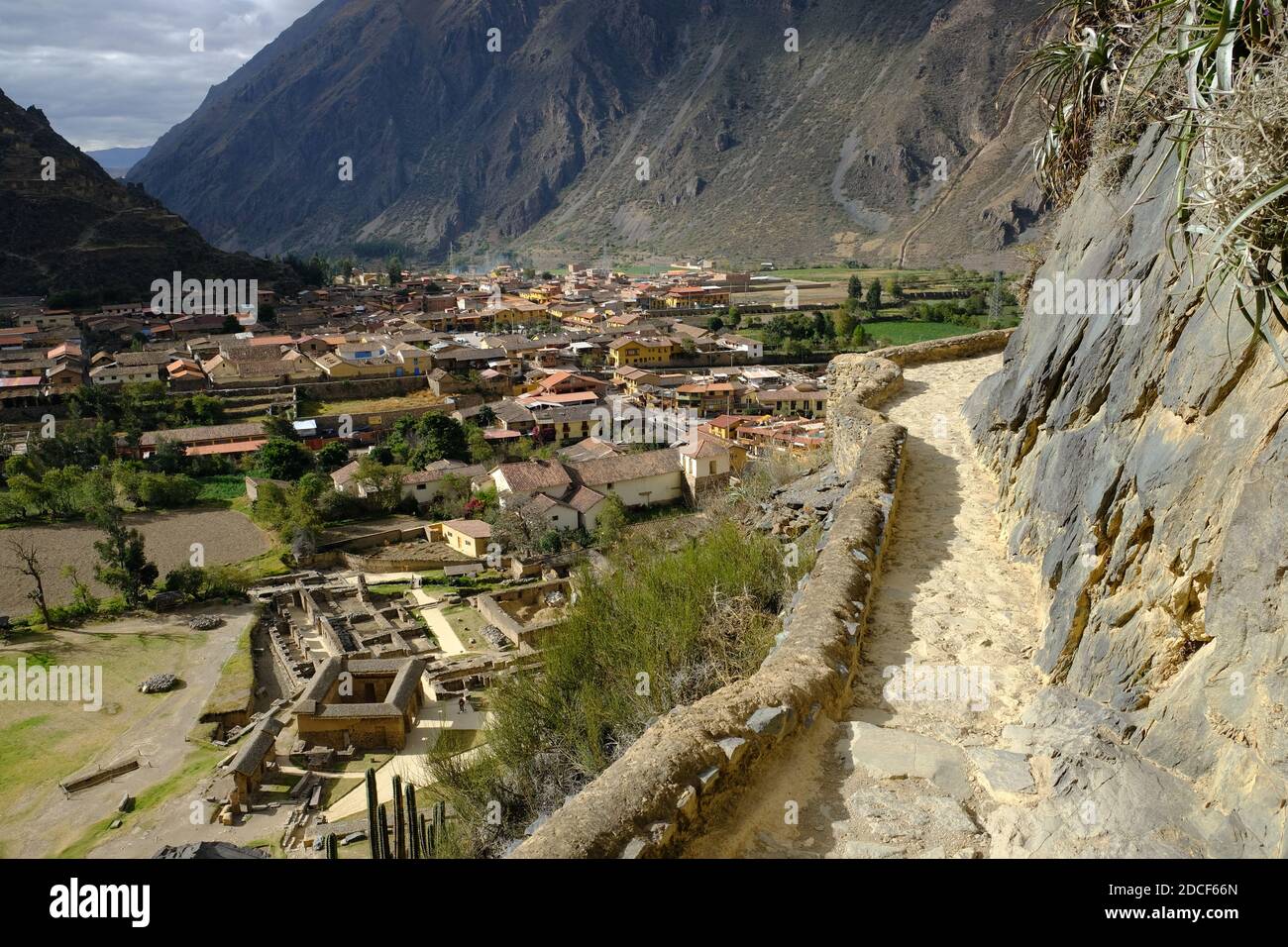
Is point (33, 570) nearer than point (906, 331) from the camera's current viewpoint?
Yes

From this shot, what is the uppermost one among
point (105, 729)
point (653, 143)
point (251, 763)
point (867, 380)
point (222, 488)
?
point (653, 143)

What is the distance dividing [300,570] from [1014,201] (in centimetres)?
7870

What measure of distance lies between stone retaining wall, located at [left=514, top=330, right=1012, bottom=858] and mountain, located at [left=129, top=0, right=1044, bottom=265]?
6772cm

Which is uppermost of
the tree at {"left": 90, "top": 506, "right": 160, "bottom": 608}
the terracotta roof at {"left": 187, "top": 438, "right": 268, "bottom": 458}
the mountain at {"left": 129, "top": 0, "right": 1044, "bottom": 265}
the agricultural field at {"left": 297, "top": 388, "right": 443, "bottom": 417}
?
the mountain at {"left": 129, "top": 0, "right": 1044, "bottom": 265}

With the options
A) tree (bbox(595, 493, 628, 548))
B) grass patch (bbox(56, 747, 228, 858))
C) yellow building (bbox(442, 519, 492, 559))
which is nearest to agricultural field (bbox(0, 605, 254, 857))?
grass patch (bbox(56, 747, 228, 858))

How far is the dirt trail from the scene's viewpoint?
3.95 metres

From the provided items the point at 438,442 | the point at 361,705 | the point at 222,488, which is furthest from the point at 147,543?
the point at 361,705

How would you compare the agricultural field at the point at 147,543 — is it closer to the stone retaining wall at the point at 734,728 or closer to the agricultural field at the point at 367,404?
the agricultural field at the point at 367,404

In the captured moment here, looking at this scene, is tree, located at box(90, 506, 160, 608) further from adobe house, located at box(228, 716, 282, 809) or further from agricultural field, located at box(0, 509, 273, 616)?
adobe house, located at box(228, 716, 282, 809)

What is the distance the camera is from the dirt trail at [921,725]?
3.95m

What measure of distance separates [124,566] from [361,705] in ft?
40.9

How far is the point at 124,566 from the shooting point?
2462cm

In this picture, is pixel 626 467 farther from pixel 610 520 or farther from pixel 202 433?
pixel 202 433
